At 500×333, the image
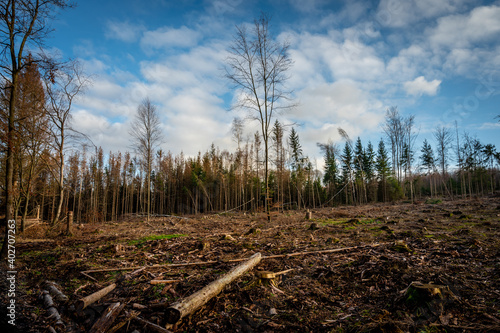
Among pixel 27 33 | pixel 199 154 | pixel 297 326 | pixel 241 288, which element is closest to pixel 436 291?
pixel 297 326

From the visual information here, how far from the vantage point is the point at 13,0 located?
254 inches

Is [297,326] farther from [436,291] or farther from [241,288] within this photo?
[436,291]

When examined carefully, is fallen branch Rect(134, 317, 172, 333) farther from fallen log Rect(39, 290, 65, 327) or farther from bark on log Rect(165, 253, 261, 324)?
fallen log Rect(39, 290, 65, 327)

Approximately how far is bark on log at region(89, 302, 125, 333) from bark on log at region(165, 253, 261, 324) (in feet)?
3.00

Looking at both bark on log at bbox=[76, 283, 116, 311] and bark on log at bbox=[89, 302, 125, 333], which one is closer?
bark on log at bbox=[89, 302, 125, 333]

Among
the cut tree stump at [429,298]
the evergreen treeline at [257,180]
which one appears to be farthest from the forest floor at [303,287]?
the evergreen treeline at [257,180]

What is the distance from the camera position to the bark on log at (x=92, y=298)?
3.74m

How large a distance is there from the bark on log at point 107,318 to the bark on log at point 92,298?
510 millimetres

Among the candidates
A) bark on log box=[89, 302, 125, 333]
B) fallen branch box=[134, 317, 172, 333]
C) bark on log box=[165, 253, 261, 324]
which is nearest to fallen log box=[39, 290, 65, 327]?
bark on log box=[89, 302, 125, 333]

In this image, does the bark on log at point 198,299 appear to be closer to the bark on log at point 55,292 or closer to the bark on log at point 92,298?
the bark on log at point 92,298

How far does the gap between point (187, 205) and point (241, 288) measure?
4047 centimetres

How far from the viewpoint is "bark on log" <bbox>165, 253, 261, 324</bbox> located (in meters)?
3.17

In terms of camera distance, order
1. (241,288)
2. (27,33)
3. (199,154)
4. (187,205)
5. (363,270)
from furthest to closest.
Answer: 1. (199,154)
2. (187,205)
3. (27,33)
4. (363,270)
5. (241,288)

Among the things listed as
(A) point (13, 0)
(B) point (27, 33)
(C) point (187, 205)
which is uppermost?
(A) point (13, 0)
